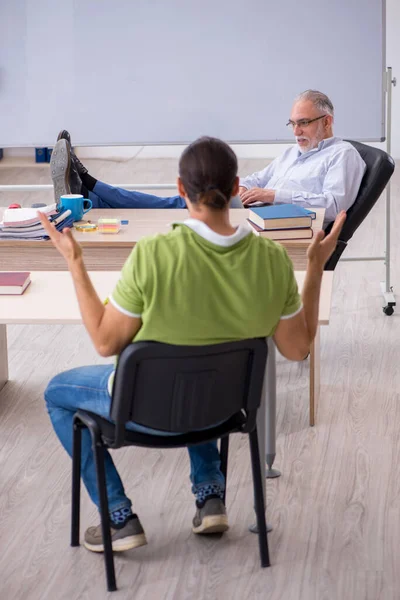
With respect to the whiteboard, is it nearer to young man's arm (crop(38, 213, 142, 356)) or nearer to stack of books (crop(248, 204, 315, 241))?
stack of books (crop(248, 204, 315, 241))

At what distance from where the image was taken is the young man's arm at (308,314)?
6.91ft

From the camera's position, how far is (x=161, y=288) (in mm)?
1965

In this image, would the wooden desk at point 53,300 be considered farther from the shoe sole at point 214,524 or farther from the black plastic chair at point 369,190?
the black plastic chair at point 369,190

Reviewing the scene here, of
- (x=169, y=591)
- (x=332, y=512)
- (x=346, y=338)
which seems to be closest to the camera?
(x=169, y=591)

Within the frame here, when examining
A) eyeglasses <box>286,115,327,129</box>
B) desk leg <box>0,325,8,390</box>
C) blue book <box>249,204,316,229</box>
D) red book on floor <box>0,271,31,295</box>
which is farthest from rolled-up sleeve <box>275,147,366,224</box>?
red book on floor <box>0,271,31,295</box>

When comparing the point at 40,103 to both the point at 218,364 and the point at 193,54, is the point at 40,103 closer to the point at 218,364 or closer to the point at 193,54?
the point at 193,54

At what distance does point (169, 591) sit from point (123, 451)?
81 centimetres

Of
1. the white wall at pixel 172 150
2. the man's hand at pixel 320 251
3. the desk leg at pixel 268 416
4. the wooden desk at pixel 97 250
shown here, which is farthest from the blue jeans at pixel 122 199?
the white wall at pixel 172 150

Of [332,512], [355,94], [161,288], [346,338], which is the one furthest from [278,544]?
[355,94]

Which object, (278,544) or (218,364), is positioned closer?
(218,364)

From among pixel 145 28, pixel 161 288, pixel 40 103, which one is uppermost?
pixel 145 28

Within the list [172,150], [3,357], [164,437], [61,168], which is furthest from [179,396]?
[172,150]

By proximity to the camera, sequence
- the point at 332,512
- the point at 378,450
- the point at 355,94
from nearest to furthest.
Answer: the point at 332,512 → the point at 378,450 → the point at 355,94

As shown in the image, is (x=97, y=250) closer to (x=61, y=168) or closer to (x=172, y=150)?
(x=61, y=168)
